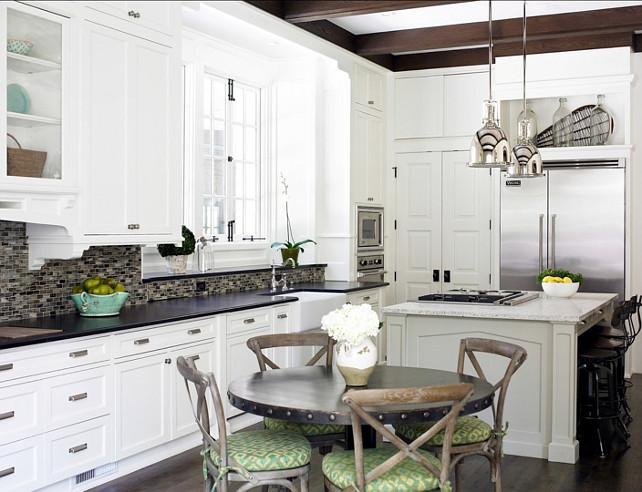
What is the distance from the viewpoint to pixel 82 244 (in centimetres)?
404

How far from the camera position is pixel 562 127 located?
7.15m

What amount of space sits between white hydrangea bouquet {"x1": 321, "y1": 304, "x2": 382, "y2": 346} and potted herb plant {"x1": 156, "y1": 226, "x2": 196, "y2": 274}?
94.0 inches

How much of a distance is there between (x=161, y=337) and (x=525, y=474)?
2.09m

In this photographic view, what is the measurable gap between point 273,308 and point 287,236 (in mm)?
1609

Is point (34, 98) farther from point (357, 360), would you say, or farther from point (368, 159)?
point (368, 159)

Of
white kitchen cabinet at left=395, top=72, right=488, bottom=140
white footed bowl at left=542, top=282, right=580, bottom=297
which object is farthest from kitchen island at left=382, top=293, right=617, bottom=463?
white kitchen cabinet at left=395, top=72, right=488, bottom=140

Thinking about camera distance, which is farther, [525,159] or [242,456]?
[525,159]

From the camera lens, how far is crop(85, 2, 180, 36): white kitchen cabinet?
4133 millimetres

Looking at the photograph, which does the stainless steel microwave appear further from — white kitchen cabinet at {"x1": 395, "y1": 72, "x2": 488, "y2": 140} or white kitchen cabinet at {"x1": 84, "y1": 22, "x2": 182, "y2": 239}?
white kitchen cabinet at {"x1": 84, "y1": 22, "x2": 182, "y2": 239}

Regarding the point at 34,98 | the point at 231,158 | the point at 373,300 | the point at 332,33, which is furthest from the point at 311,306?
the point at 34,98

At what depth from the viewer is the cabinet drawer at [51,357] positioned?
3377mm

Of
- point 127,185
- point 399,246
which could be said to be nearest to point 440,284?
point 399,246

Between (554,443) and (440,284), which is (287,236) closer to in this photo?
(440,284)

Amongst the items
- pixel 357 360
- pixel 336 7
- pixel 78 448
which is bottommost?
→ pixel 78 448
